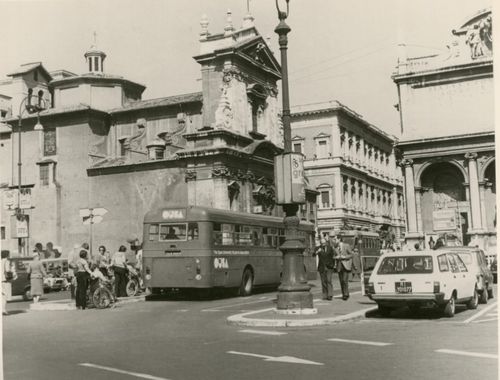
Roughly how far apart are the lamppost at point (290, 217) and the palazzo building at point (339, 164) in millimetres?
43223

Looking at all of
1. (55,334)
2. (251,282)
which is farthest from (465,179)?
(55,334)

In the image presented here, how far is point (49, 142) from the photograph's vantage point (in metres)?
45.2

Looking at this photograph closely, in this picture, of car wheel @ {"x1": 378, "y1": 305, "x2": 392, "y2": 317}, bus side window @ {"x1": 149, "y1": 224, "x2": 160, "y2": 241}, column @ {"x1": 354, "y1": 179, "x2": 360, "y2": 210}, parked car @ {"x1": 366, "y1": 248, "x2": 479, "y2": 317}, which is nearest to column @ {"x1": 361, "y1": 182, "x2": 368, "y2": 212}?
column @ {"x1": 354, "y1": 179, "x2": 360, "y2": 210}

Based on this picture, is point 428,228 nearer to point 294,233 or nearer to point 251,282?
point 251,282

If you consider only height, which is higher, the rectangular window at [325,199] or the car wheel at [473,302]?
the rectangular window at [325,199]

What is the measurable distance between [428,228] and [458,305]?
102ft

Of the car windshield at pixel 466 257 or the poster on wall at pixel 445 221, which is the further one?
the poster on wall at pixel 445 221

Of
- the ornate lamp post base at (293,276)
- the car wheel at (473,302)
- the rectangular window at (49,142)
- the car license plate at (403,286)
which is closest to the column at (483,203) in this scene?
the car wheel at (473,302)

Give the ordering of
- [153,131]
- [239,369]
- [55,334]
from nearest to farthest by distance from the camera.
Answer: [239,369] → [55,334] → [153,131]

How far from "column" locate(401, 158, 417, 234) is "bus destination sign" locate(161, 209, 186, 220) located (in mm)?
31112

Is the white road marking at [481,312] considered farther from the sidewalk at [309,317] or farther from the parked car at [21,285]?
the parked car at [21,285]

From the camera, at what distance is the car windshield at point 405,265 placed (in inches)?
588

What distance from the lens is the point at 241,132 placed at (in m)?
42.4

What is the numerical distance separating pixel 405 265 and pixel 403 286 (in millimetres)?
604
